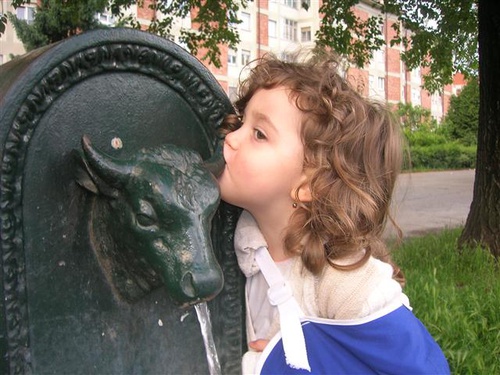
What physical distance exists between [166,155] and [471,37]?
6112 mm

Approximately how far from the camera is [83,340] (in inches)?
41.9

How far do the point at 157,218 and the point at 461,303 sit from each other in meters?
2.44

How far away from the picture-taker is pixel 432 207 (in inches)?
379

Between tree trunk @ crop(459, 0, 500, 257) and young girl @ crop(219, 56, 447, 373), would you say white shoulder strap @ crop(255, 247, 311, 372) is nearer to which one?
young girl @ crop(219, 56, 447, 373)

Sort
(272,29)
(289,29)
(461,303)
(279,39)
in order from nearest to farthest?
(461,303), (272,29), (279,39), (289,29)

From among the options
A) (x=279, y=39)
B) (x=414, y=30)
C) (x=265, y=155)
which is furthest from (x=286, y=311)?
(x=279, y=39)

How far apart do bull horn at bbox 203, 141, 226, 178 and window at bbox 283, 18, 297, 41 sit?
29.4 meters

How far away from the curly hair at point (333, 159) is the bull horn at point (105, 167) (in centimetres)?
34

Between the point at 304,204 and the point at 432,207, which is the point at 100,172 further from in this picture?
the point at 432,207

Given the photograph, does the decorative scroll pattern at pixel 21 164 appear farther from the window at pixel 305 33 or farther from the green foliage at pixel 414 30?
the window at pixel 305 33

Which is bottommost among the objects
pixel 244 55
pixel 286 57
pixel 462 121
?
pixel 462 121

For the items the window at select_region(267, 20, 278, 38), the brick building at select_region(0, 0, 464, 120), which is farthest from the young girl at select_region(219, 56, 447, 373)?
the window at select_region(267, 20, 278, 38)

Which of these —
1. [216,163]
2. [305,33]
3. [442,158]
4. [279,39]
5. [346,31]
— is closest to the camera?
[216,163]

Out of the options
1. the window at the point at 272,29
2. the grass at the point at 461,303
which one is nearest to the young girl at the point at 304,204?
the grass at the point at 461,303
